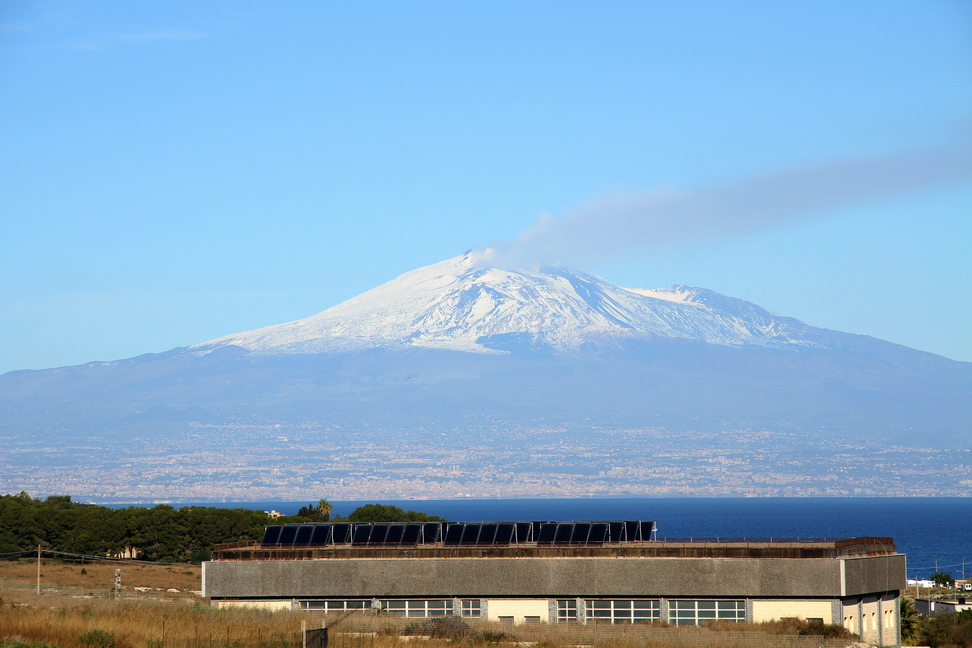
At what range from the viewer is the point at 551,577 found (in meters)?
54.1

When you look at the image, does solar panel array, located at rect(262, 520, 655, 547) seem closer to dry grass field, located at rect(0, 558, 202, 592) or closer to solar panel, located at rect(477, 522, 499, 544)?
solar panel, located at rect(477, 522, 499, 544)

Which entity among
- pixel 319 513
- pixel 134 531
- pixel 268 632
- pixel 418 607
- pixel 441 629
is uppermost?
pixel 268 632

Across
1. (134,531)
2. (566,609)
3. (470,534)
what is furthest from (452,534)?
(134,531)

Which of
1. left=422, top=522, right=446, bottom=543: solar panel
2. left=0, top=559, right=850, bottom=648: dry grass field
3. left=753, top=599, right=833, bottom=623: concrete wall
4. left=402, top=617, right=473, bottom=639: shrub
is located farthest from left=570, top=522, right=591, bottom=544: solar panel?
left=402, top=617, right=473, bottom=639: shrub

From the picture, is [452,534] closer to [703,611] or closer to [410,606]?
[410,606]


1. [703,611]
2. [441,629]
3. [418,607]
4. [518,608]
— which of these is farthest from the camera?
[418,607]

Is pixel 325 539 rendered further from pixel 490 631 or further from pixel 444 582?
pixel 490 631

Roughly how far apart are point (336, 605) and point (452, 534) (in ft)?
22.2

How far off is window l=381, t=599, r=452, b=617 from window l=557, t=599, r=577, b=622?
4.79 meters

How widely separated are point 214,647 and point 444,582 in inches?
823

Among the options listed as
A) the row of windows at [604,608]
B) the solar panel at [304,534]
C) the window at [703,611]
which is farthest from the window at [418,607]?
the window at [703,611]

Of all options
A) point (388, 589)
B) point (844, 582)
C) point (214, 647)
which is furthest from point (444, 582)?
point (214, 647)

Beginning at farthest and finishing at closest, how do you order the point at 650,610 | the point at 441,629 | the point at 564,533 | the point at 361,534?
the point at 361,534
the point at 564,533
the point at 650,610
the point at 441,629

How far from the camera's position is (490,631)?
4644 centimetres
